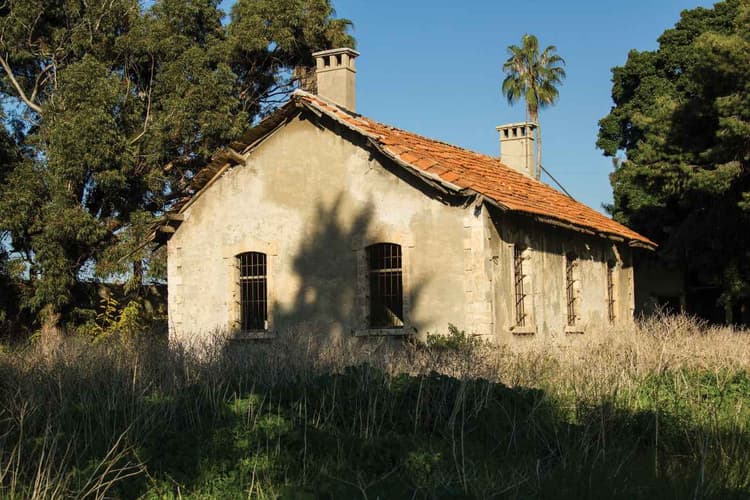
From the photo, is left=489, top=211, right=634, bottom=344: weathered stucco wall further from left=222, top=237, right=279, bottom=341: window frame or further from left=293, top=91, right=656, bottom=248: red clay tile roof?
left=222, top=237, right=279, bottom=341: window frame

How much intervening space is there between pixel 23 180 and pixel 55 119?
1.79 metres

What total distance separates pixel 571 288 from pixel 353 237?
628cm

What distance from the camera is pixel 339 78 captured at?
18.2 metres

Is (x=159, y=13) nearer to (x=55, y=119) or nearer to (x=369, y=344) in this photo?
(x=55, y=119)

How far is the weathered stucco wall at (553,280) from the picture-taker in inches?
637

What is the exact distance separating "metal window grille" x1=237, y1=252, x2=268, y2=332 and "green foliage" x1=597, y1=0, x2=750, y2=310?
9.85 metres

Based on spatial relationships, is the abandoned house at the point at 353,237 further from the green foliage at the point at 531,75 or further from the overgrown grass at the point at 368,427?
the green foliage at the point at 531,75

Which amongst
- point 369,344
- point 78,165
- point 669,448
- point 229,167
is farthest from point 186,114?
point 669,448

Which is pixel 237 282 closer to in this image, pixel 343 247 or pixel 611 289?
pixel 343 247

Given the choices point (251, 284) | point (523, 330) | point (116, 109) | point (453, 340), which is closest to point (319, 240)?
point (251, 284)

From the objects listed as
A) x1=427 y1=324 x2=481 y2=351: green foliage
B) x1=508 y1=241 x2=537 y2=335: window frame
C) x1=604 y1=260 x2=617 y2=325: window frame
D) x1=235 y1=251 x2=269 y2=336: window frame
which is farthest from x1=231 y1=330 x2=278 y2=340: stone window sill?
x1=604 y1=260 x2=617 y2=325: window frame

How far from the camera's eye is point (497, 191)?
52.9ft

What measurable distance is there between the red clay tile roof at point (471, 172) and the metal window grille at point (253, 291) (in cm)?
353

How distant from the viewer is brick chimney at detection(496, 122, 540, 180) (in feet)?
79.0
